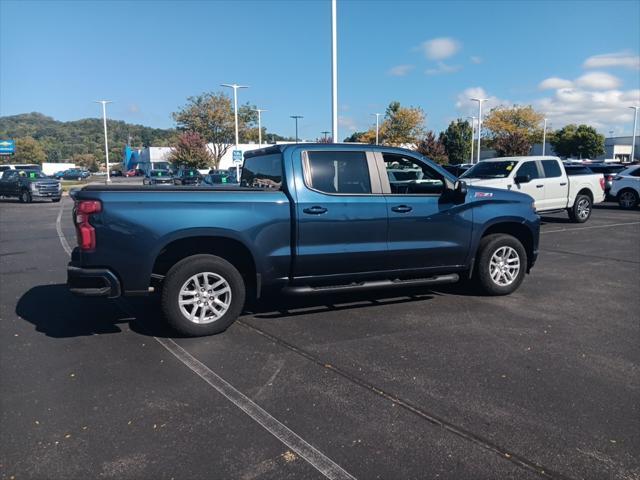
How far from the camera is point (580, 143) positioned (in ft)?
235

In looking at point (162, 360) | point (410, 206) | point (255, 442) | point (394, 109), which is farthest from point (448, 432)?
→ point (394, 109)

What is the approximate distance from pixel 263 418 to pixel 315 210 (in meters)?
2.51

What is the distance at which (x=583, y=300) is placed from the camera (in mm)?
6754

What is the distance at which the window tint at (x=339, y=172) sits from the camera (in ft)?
18.9

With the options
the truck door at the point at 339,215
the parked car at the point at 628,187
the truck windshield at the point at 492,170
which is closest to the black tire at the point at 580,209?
the truck windshield at the point at 492,170

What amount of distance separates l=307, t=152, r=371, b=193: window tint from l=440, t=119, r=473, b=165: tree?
213 ft

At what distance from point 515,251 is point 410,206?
1828 millimetres

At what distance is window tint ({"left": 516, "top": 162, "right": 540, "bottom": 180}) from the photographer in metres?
13.8

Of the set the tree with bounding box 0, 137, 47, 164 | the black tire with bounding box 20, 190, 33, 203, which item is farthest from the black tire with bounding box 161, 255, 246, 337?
the tree with bounding box 0, 137, 47, 164

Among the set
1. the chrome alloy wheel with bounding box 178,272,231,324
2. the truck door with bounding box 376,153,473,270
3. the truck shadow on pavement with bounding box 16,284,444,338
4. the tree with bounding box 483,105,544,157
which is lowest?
the truck shadow on pavement with bounding box 16,284,444,338

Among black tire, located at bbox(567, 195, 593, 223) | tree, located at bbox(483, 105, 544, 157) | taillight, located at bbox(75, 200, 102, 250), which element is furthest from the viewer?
tree, located at bbox(483, 105, 544, 157)

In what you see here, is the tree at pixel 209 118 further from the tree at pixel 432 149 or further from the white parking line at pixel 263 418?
the white parking line at pixel 263 418

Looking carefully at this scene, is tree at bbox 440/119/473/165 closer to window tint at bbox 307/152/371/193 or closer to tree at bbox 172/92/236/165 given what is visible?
tree at bbox 172/92/236/165

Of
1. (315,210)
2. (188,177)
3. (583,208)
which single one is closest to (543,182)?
(583,208)
